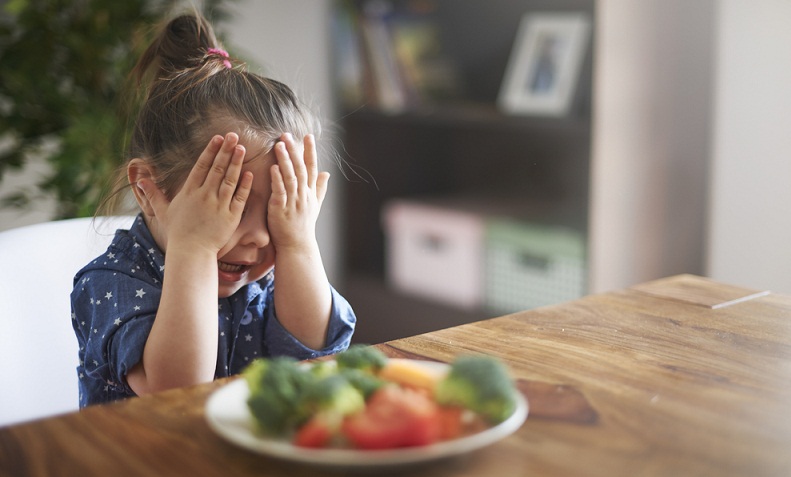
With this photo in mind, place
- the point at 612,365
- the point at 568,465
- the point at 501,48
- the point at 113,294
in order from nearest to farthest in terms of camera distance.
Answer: the point at 568,465 < the point at 612,365 < the point at 113,294 < the point at 501,48

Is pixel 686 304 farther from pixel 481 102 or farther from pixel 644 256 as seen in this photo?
pixel 481 102

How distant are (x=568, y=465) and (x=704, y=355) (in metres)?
0.30

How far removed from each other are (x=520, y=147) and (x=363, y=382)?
210 cm

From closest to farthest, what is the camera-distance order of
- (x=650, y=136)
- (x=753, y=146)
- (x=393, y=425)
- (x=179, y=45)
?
(x=393, y=425) → (x=179, y=45) → (x=753, y=146) → (x=650, y=136)

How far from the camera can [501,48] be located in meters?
2.57

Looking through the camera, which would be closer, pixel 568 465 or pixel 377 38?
pixel 568 465

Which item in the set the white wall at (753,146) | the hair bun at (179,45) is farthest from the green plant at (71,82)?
the white wall at (753,146)

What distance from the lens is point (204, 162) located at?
2.93ft

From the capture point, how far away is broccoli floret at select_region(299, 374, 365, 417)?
21.2 inches

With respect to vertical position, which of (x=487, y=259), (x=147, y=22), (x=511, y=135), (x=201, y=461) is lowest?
(x=487, y=259)

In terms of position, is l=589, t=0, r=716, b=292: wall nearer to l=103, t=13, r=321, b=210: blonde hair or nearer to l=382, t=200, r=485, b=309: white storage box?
l=382, t=200, r=485, b=309: white storage box

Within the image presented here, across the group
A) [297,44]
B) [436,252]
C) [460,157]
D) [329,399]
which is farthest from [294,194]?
[297,44]

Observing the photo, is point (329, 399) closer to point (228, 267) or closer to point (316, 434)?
point (316, 434)

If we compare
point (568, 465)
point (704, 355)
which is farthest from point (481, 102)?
point (568, 465)
